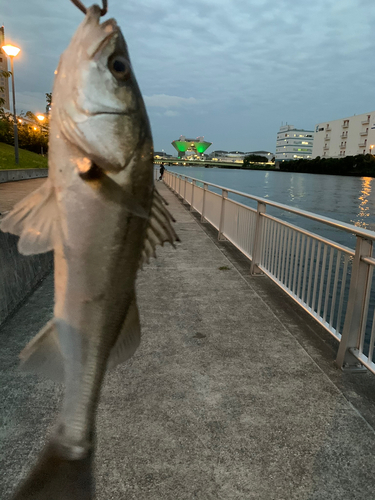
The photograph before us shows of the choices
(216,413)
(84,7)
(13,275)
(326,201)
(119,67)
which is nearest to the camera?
(84,7)

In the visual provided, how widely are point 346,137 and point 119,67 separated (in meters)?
132

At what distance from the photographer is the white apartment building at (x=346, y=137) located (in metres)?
107

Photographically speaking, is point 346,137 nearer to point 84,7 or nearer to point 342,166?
point 342,166

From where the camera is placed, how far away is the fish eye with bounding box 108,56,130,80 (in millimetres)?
839

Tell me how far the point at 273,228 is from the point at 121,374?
3674 mm

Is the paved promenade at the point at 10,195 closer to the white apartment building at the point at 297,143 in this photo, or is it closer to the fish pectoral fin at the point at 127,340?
the fish pectoral fin at the point at 127,340

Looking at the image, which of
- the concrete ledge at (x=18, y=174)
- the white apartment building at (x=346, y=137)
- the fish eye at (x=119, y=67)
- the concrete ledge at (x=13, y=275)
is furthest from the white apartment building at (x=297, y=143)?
the fish eye at (x=119, y=67)

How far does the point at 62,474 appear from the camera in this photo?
0.88 meters

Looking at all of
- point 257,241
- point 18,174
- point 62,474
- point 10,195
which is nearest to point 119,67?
point 62,474

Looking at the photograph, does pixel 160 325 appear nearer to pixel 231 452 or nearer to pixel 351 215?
pixel 231 452

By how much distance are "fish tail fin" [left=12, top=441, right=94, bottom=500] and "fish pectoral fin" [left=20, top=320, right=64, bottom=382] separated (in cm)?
17

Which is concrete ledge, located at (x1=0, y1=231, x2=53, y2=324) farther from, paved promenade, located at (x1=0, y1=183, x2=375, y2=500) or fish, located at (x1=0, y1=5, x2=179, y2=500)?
fish, located at (x1=0, y1=5, x2=179, y2=500)

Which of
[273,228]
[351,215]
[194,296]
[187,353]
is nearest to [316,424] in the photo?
[187,353]

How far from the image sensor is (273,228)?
19.7ft
